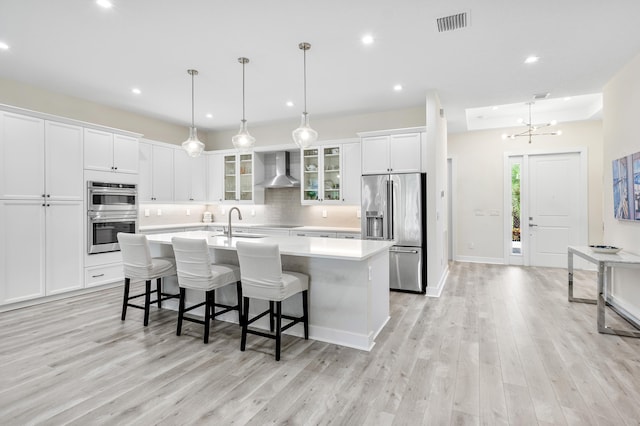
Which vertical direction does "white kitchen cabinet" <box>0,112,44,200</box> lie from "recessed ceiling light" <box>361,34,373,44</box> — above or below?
below

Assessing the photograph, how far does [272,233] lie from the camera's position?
597cm

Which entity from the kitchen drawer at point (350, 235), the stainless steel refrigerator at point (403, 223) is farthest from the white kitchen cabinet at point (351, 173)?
the kitchen drawer at point (350, 235)

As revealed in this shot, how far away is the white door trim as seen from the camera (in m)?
6.15

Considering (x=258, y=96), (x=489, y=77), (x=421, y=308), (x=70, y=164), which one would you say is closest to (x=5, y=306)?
(x=70, y=164)

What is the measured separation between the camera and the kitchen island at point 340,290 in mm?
2887

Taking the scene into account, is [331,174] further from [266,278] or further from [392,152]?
[266,278]

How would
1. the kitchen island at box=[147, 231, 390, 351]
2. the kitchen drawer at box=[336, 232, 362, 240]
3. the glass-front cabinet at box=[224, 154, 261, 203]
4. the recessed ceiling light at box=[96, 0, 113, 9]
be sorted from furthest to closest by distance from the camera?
1. the glass-front cabinet at box=[224, 154, 261, 203]
2. the kitchen drawer at box=[336, 232, 362, 240]
3. the kitchen island at box=[147, 231, 390, 351]
4. the recessed ceiling light at box=[96, 0, 113, 9]

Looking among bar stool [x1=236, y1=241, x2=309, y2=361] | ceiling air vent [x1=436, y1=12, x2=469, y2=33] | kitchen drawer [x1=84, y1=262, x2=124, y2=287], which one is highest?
ceiling air vent [x1=436, y1=12, x2=469, y2=33]

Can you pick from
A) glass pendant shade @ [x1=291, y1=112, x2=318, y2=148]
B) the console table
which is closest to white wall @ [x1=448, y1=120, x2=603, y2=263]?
the console table

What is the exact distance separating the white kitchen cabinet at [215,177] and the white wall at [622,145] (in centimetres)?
616

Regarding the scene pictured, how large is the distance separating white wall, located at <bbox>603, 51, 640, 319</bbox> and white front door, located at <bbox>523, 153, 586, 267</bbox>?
2.19 m

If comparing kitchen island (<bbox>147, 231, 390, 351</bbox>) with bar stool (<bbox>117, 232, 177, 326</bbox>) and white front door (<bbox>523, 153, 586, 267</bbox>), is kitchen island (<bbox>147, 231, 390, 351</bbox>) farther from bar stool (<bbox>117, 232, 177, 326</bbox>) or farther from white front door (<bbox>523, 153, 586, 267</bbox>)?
white front door (<bbox>523, 153, 586, 267</bbox>)

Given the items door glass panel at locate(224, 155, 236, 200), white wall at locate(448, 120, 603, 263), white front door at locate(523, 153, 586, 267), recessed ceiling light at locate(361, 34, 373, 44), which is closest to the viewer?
recessed ceiling light at locate(361, 34, 373, 44)

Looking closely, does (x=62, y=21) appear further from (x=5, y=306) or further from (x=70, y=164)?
(x=5, y=306)
